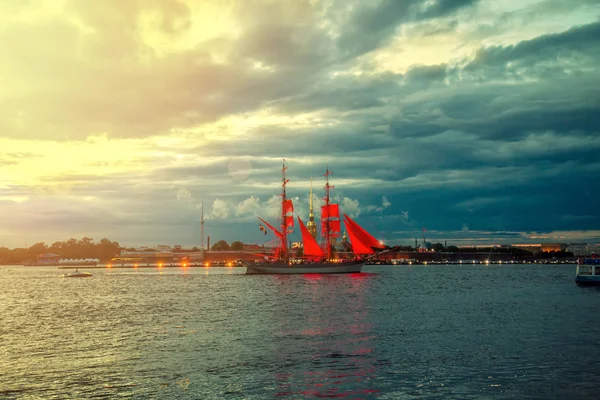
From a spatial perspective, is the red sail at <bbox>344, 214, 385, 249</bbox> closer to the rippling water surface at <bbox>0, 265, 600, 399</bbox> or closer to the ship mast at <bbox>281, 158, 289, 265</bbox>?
the ship mast at <bbox>281, 158, 289, 265</bbox>

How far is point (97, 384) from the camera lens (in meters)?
29.0

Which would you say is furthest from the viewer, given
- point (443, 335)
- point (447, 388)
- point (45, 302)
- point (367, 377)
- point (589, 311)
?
point (45, 302)

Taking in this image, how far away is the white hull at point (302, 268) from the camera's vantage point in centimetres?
16975

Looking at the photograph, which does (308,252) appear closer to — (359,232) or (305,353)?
(359,232)

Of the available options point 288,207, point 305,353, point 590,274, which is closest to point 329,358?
point 305,353

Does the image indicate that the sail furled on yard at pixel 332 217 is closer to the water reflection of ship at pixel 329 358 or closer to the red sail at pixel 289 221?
the red sail at pixel 289 221

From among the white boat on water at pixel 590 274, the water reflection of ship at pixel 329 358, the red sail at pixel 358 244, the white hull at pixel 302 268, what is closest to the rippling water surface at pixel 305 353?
the water reflection of ship at pixel 329 358

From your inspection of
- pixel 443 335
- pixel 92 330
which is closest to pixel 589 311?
pixel 443 335

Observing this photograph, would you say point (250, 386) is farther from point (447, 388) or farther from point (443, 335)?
point (443, 335)

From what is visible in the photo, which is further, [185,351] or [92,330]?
[92,330]

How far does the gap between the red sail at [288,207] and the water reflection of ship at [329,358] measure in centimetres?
11837

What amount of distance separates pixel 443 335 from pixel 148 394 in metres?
25.7

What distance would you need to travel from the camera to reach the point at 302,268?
556 feet

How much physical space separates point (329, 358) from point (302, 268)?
135m
